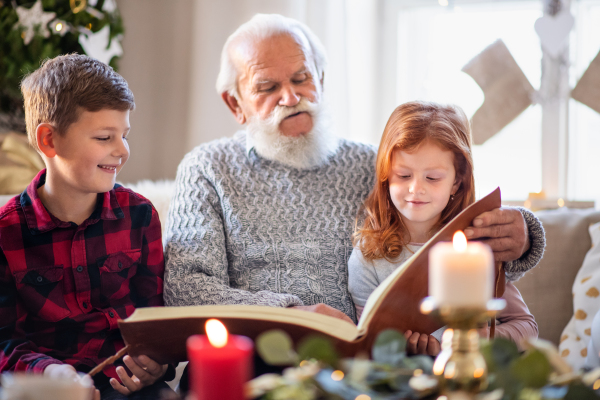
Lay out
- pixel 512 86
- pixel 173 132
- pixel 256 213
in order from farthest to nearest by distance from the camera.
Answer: pixel 173 132 < pixel 512 86 < pixel 256 213

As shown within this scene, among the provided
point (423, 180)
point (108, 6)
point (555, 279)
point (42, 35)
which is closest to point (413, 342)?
point (423, 180)

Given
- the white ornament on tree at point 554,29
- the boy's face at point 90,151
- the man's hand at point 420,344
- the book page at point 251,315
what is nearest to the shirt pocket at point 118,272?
the boy's face at point 90,151

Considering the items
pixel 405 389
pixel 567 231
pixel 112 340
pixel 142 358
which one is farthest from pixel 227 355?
pixel 567 231

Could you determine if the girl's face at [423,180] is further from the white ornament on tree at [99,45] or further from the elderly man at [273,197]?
the white ornament on tree at [99,45]

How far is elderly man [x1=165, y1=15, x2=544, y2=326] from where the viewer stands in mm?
1381

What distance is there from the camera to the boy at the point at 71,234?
121 centimetres

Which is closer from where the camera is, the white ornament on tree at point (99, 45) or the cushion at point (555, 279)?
the cushion at point (555, 279)

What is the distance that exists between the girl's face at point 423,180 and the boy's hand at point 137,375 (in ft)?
2.32

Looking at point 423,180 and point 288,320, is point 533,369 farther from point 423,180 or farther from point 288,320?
point 423,180

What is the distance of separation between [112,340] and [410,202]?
81cm

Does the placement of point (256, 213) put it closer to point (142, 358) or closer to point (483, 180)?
point (142, 358)

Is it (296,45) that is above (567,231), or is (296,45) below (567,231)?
above

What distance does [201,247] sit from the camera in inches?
55.6

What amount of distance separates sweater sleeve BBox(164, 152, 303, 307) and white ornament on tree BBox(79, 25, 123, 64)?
102 cm
